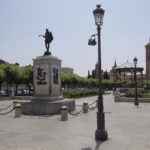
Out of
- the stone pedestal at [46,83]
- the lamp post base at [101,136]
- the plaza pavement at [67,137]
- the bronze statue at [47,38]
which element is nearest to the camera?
the plaza pavement at [67,137]

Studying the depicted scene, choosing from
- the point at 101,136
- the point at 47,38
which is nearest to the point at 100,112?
the point at 101,136

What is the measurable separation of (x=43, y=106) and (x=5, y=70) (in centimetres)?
3227

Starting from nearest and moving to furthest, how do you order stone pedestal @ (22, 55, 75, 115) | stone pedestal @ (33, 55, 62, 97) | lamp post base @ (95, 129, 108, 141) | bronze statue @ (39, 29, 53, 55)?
lamp post base @ (95, 129, 108, 141)
stone pedestal @ (22, 55, 75, 115)
stone pedestal @ (33, 55, 62, 97)
bronze statue @ (39, 29, 53, 55)

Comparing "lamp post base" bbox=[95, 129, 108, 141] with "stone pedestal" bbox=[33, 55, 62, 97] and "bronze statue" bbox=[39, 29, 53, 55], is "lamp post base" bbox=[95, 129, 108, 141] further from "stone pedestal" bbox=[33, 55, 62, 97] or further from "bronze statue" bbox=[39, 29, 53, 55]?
"bronze statue" bbox=[39, 29, 53, 55]

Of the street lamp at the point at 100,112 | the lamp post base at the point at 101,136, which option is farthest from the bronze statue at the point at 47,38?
the lamp post base at the point at 101,136

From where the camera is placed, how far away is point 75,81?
78062 millimetres

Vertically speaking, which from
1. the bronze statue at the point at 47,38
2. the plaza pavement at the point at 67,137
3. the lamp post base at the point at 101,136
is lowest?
the plaza pavement at the point at 67,137

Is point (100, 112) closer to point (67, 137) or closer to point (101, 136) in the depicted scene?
point (101, 136)

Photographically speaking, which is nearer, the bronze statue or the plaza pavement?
the plaza pavement

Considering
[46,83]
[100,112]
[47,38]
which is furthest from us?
[47,38]

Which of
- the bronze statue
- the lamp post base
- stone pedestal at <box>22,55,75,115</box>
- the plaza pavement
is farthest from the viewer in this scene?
the bronze statue

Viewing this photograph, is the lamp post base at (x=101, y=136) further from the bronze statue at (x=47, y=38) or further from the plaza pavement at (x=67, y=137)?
the bronze statue at (x=47, y=38)

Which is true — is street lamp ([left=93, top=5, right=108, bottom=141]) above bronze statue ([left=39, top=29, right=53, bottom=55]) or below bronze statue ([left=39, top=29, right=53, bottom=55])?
below

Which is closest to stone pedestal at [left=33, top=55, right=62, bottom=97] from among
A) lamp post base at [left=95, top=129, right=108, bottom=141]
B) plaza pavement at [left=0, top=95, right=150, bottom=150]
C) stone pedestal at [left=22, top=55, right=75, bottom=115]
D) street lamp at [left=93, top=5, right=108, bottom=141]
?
stone pedestal at [left=22, top=55, right=75, bottom=115]
